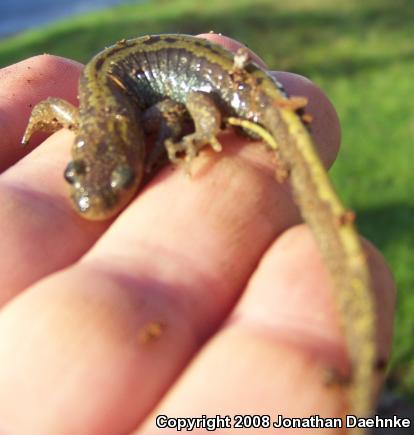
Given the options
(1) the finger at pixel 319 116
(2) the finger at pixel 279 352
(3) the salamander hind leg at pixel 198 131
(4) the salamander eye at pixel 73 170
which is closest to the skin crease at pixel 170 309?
(2) the finger at pixel 279 352

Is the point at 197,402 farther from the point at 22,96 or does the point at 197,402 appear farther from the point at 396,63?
the point at 396,63

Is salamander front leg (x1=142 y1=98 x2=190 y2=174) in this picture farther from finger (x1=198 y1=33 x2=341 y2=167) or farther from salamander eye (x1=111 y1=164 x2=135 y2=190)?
finger (x1=198 y1=33 x2=341 y2=167)

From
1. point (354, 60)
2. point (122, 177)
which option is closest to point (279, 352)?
point (122, 177)

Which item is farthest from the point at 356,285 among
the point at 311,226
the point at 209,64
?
the point at 209,64

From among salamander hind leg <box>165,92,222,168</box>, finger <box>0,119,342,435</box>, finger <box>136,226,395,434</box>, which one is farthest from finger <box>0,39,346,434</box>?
salamander hind leg <box>165,92,222,168</box>

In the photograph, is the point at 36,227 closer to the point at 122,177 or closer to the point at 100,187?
the point at 100,187

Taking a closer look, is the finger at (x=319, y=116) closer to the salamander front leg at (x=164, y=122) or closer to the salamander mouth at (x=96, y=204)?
the salamander front leg at (x=164, y=122)

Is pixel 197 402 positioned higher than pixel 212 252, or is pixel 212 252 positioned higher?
pixel 212 252
